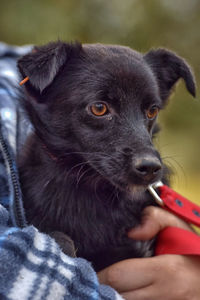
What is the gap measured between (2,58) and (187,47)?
19.8 ft

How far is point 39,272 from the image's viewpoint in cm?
117

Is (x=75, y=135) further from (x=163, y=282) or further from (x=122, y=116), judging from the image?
(x=163, y=282)

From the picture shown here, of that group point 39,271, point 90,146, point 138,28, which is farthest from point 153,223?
point 138,28

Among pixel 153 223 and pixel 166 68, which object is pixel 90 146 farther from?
pixel 166 68

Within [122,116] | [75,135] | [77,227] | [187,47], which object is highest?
[122,116]

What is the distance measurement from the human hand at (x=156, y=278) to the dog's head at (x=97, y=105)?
0.36 m

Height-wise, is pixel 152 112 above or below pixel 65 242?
above

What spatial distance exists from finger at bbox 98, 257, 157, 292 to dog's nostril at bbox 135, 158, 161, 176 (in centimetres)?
40

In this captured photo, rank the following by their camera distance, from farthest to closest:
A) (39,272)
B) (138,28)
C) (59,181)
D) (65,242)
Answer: (138,28) → (59,181) → (65,242) → (39,272)

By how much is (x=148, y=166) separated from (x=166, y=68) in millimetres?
883

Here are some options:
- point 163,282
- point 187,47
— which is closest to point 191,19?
point 187,47

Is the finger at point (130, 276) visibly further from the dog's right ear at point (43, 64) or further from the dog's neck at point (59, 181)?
the dog's right ear at point (43, 64)

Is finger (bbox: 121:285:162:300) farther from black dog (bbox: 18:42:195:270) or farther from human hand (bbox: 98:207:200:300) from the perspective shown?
black dog (bbox: 18:42:195:270)

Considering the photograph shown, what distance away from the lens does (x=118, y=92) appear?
1819 millimetres
